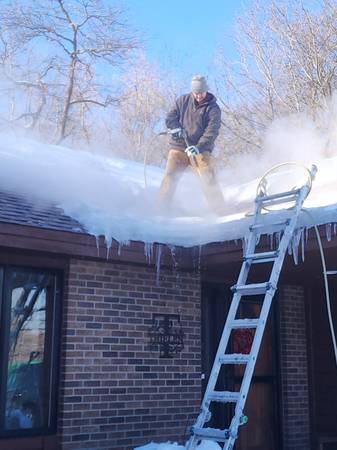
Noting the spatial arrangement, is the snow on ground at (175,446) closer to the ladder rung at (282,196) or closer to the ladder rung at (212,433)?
the ladder rung at (212,433)

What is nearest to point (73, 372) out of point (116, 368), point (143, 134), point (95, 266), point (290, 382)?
point (116, 368)

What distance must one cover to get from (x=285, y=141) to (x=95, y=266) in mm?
5208

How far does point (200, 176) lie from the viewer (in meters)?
7.48

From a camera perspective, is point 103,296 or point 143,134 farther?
point 143,134

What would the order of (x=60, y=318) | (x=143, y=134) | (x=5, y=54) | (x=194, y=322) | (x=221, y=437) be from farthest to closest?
(x=143, y=134), (x=5, y=54), (x=194, y=322), (x=60, y=318), (x=221, y=437)

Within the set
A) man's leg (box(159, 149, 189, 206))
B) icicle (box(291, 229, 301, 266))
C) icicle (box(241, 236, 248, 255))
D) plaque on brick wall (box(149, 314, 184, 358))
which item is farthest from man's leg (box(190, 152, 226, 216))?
icicle (box(291, 229, 301, 266))

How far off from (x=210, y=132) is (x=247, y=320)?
9.64 ft

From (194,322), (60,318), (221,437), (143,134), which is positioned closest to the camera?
(221,437)

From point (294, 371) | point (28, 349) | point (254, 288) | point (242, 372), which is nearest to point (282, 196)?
point (254, 288)

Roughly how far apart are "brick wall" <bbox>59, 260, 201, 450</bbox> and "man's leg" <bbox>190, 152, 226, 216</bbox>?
0.87 m

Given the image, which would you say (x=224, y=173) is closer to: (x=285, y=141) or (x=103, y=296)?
(x=285, y=141)

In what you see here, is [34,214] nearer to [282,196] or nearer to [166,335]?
[166,335]

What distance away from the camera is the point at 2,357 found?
233 inches

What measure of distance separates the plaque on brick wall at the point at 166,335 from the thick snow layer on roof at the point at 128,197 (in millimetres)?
936
